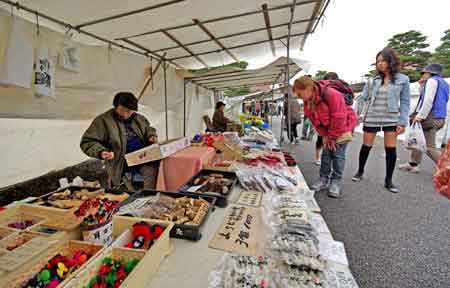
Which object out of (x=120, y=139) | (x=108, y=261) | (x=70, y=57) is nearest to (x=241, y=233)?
(x=108, y=261)

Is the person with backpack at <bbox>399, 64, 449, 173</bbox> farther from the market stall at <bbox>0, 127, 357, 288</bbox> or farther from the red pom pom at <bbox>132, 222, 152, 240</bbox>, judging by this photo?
the red pom pom at <bbox>132, 222, 152, 240</bbox>

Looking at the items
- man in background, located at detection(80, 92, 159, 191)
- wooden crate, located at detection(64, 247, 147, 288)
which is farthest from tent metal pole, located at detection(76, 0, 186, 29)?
wooden crate, located at detection(64, 247, 147, 288)

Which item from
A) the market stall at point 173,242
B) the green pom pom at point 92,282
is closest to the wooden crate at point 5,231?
the market stall at point 173,242

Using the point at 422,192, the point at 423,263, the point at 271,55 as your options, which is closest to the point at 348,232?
the point at 423,263

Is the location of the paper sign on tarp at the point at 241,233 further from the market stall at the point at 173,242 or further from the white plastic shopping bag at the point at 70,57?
the white plastic shopping bag at the point at 70,57

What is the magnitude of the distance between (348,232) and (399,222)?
1.85 feet

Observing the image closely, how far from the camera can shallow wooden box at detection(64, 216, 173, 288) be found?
1.81ft

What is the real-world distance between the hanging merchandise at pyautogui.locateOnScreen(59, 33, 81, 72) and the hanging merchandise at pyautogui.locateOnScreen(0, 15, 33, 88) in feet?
0.73

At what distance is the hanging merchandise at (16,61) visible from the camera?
126 cm

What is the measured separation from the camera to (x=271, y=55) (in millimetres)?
3844

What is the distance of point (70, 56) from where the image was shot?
1657mm

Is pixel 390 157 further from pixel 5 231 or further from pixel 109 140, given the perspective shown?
pixel 5 231

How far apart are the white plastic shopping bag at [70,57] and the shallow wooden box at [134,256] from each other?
1.48 m

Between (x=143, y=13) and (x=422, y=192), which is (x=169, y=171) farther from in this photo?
(x=422, y=192)
